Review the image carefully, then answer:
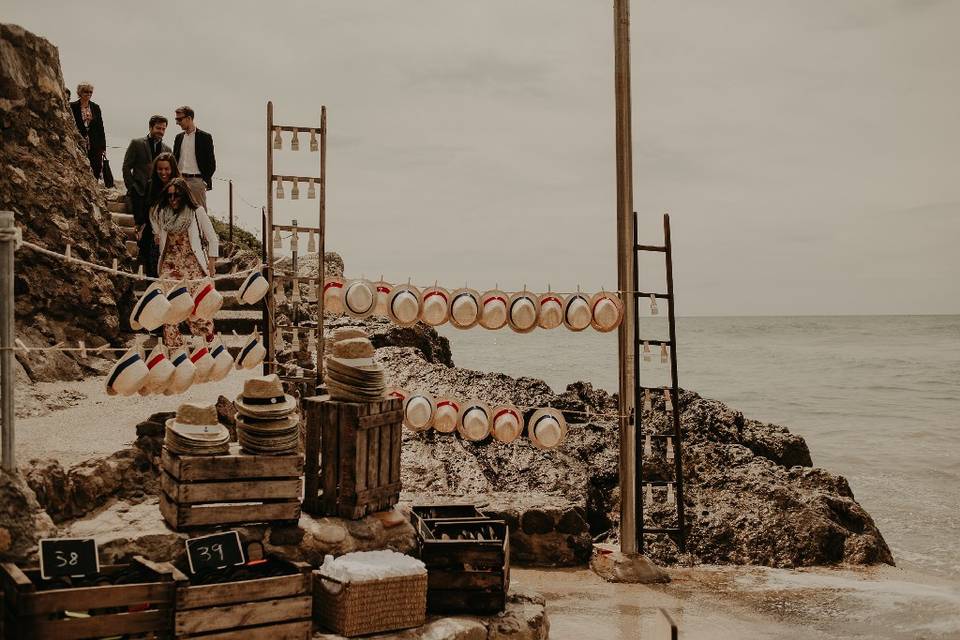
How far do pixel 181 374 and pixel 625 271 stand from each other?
167 inches

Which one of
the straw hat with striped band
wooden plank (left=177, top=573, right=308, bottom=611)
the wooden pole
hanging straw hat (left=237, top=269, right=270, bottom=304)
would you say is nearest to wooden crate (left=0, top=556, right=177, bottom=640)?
wooden plank (left=177, top=573, right=308, bottom=611)

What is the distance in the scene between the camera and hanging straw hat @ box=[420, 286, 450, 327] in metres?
7.81

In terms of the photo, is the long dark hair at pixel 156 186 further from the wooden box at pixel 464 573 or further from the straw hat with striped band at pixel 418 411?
the wooden box at pixel 464 573

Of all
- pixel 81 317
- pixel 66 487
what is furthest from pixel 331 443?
pixel 81 317

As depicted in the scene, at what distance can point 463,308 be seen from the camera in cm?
792

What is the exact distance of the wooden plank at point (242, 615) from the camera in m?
4.95

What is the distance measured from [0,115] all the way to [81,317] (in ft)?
8.47

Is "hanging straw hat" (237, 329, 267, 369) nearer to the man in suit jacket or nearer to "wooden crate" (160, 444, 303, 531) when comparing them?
"wooden crate" (160, 444, 303, 531)

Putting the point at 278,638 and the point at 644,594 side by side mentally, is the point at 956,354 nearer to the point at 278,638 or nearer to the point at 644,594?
the point at 644,594

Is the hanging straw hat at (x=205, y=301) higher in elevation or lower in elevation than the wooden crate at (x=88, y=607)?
higher

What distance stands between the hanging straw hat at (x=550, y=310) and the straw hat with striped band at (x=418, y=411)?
1245 millimetres

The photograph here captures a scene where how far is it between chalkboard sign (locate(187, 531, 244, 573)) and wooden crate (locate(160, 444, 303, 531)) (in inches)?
9.7

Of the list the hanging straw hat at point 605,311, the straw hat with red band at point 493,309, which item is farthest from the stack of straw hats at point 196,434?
the hanging straw hat at point 605,311

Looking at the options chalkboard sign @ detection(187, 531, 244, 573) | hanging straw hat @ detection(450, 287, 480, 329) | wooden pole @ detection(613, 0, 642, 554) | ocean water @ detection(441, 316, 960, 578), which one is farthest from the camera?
ocean water @ detection(441, 316, 960, 578)
